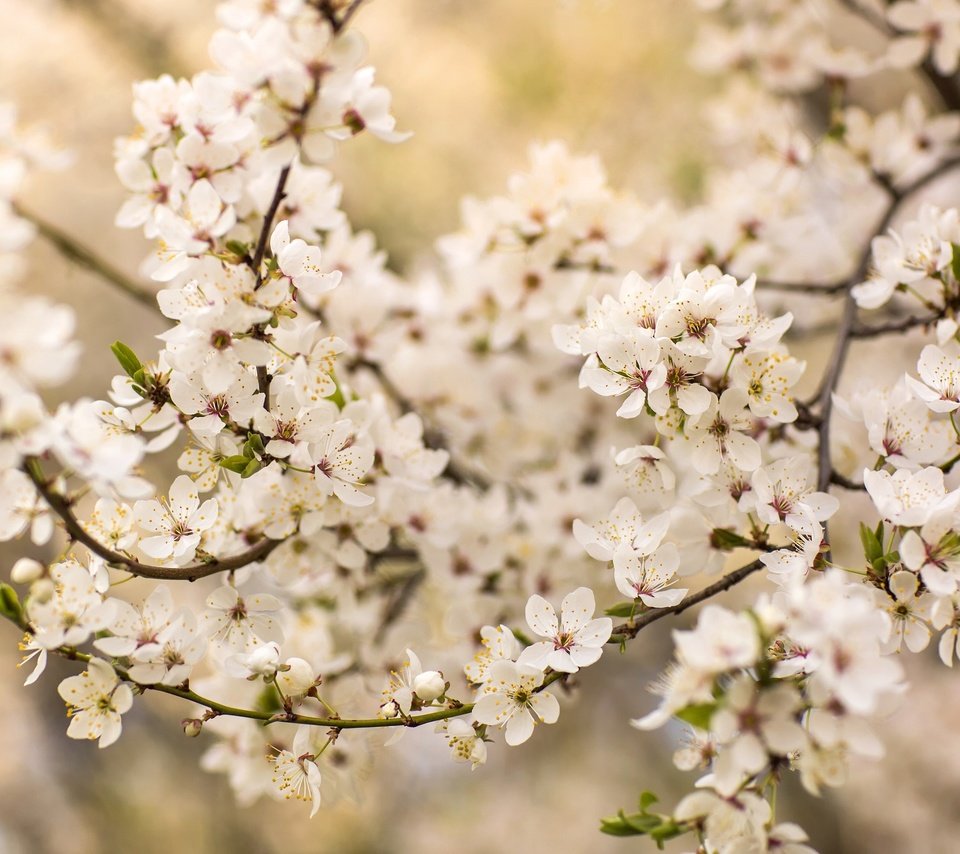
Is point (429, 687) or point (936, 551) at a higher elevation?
point (936, 551)

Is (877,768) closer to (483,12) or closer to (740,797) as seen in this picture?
(740,797)

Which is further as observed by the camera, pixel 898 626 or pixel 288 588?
pixel 288 588

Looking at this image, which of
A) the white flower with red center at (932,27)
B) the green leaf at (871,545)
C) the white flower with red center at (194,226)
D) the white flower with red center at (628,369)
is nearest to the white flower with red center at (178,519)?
the white flower with red center at (194,226)

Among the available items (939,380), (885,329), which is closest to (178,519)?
(939,380)

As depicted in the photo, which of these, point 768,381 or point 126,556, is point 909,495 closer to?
point 768,381

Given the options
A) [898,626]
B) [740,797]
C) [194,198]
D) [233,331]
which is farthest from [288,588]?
[898,626]

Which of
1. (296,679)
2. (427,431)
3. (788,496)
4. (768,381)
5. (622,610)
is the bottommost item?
(427,431)

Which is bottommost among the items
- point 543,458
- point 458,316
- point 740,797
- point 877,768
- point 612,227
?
point 877,768

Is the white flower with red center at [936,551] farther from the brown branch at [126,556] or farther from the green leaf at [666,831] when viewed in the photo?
the brown branch at [126,556]
